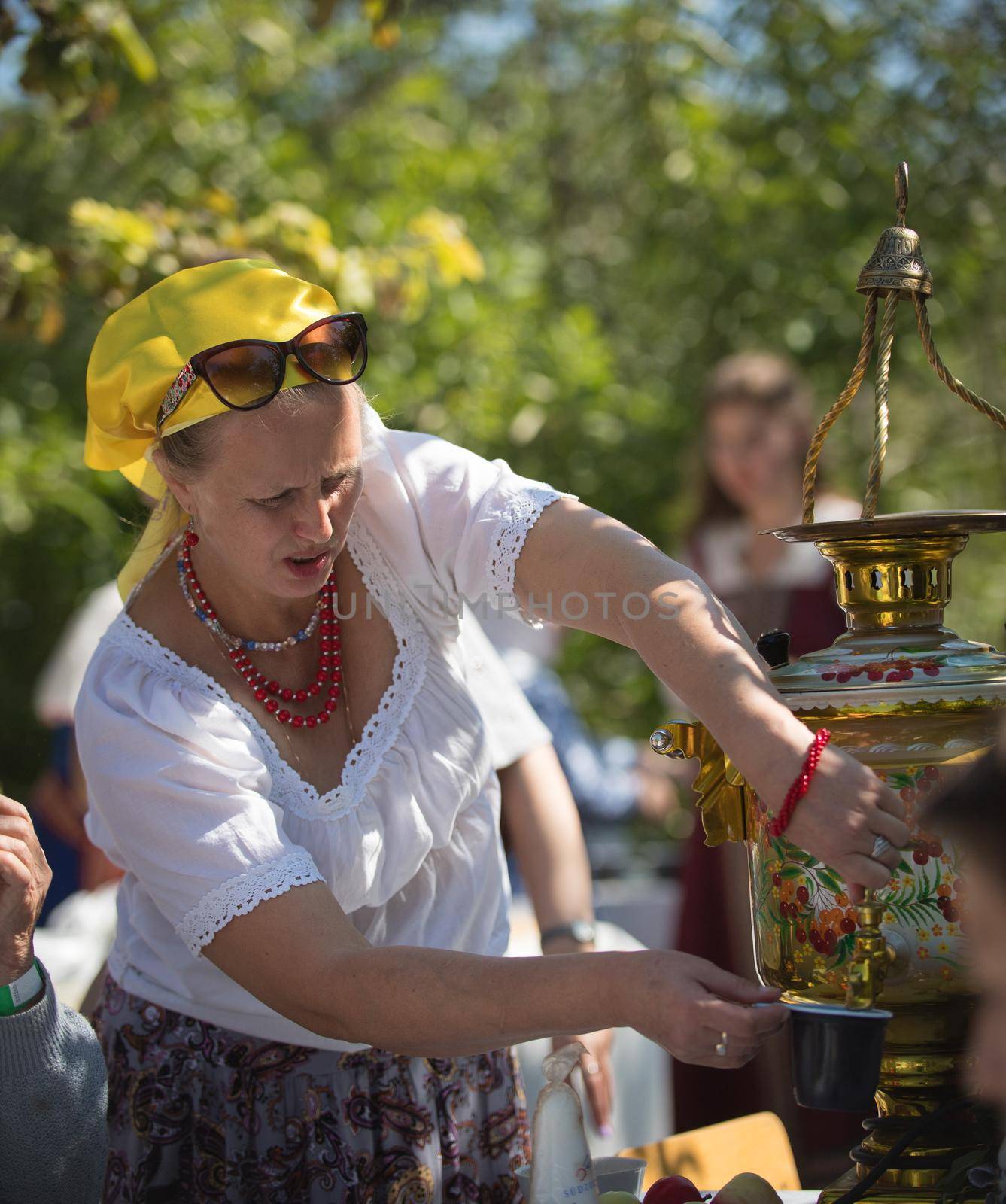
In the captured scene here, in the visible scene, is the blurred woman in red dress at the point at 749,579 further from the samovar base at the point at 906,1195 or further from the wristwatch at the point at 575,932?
the samovar base at the point at 906,1195

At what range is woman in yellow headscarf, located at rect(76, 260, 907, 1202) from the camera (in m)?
1.29

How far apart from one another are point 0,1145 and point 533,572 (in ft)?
2.76

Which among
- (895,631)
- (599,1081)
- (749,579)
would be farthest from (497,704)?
(749,579)

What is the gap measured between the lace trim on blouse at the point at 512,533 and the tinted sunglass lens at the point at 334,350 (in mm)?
239

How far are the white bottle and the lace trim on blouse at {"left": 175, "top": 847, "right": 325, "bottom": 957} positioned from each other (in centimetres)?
32

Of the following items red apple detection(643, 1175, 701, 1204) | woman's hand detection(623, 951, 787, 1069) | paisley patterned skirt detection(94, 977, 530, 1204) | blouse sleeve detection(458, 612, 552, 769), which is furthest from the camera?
blouse sleeve detection(458, 612, 552, 769)

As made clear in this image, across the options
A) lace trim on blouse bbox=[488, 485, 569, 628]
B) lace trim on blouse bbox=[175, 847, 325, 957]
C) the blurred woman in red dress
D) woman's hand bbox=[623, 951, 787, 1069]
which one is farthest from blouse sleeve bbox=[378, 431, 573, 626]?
the blurred woman in red dress

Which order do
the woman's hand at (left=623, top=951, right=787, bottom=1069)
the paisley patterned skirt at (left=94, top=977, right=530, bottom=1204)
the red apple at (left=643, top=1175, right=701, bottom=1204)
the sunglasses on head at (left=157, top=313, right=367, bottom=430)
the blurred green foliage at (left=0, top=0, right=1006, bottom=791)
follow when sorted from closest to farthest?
the woman's hand at (left=623, top=951, right=787, bottom=1069) → the red apple at (left=643, top=1175, right=701, bottom=1204) → the sunglasses on head at (left=157, top=313, right=367, bottom=430) → the paisley patterned skirt at (left=94, top=977, right=530, bottom=1204) → the blurred green foliage at (left=0, top=0, right=1006, bottom=791)

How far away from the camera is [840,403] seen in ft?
4.81

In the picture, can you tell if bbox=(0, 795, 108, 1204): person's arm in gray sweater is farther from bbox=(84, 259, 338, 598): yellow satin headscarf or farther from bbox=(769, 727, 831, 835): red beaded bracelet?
bbox=(769, 727, 831, 835): red beaded bracelet

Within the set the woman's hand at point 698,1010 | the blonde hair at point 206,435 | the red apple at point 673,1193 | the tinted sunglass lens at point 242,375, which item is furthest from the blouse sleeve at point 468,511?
the red apple at point 673,1193

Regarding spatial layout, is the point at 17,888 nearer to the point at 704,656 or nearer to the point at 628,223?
the point at 704,656

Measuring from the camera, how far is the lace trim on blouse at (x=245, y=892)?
135cm

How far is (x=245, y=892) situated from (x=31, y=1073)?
1.07 feet
